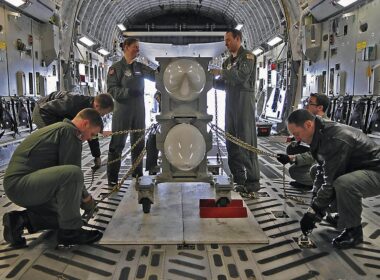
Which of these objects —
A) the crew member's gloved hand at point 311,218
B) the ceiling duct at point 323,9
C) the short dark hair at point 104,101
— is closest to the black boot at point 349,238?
the crew member's gloved hand at point 311,218

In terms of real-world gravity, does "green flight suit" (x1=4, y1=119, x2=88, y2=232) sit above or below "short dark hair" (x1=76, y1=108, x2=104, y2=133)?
below

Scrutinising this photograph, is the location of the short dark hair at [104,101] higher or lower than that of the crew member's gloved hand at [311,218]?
higher

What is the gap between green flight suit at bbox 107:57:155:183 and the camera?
14.1 feet

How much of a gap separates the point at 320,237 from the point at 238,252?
0.74 m

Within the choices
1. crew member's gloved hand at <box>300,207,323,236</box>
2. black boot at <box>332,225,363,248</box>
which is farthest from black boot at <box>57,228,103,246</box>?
black boot at <box>332,225,363,248</box>

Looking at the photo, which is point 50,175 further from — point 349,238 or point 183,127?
point 349,238

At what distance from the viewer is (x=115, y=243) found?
2787 millimetres

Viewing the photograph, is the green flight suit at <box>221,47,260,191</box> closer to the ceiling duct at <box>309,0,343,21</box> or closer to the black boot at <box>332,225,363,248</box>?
the black boot at <box>332,225,363,248</box>

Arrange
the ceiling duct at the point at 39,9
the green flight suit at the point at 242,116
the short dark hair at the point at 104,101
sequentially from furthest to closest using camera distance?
the ceiling duct at the point at 39,9 < the green flight suit at the point at 242,116 < the short dark hair at the point at 104,101

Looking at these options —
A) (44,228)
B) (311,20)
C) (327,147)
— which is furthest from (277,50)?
(44,228)

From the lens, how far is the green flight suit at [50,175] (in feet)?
8.46

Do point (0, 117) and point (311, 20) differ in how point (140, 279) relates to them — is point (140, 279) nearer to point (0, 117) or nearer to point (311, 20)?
point (0, 117)

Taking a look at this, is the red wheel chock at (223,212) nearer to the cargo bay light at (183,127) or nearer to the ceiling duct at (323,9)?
the cargo bay light at (183,127)

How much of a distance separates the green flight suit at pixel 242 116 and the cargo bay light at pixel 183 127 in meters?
0.55
